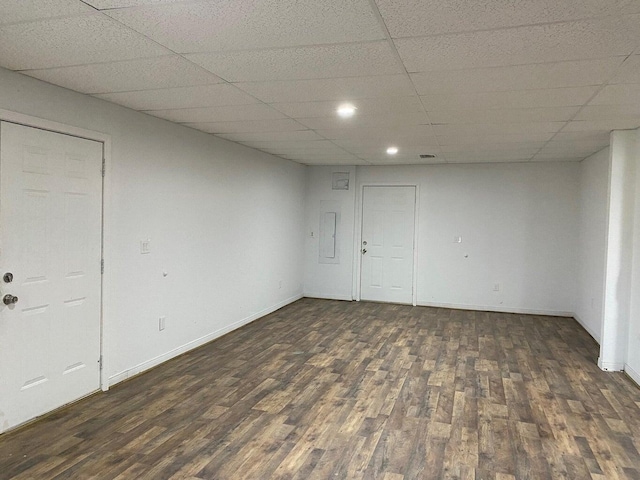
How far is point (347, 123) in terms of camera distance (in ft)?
14.3

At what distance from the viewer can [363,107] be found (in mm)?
3688

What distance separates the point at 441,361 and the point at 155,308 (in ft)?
9.63

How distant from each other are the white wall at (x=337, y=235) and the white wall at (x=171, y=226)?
1401 mm

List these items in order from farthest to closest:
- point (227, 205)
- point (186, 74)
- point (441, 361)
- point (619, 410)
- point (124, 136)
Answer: point (227, 205)
point (441, 361)
point (124, 136)
point (619, 410)
point (186, 74)

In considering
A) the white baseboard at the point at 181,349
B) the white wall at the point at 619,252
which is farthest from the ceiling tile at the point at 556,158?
the white baseboard at the point at 181,349

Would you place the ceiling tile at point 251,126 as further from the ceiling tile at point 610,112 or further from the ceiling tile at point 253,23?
the ceiling tile at point 610,112

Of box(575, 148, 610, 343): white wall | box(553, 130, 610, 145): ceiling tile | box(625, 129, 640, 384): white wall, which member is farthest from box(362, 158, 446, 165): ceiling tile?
box(625, 129, 640, 384): white wall

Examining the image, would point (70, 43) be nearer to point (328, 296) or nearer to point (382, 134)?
point (382, 134)

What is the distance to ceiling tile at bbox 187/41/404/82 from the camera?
243 centimetres

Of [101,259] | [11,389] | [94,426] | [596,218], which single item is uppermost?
[596,218]

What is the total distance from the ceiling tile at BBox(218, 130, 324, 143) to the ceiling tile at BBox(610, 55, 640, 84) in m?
2.80

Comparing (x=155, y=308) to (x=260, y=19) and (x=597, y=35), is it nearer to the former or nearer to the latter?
(x=260, y=19)

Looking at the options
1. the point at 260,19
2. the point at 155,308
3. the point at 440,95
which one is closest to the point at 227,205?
the point at 155,308

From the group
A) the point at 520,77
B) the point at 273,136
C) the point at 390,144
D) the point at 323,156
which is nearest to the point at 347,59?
the point at 520,77
